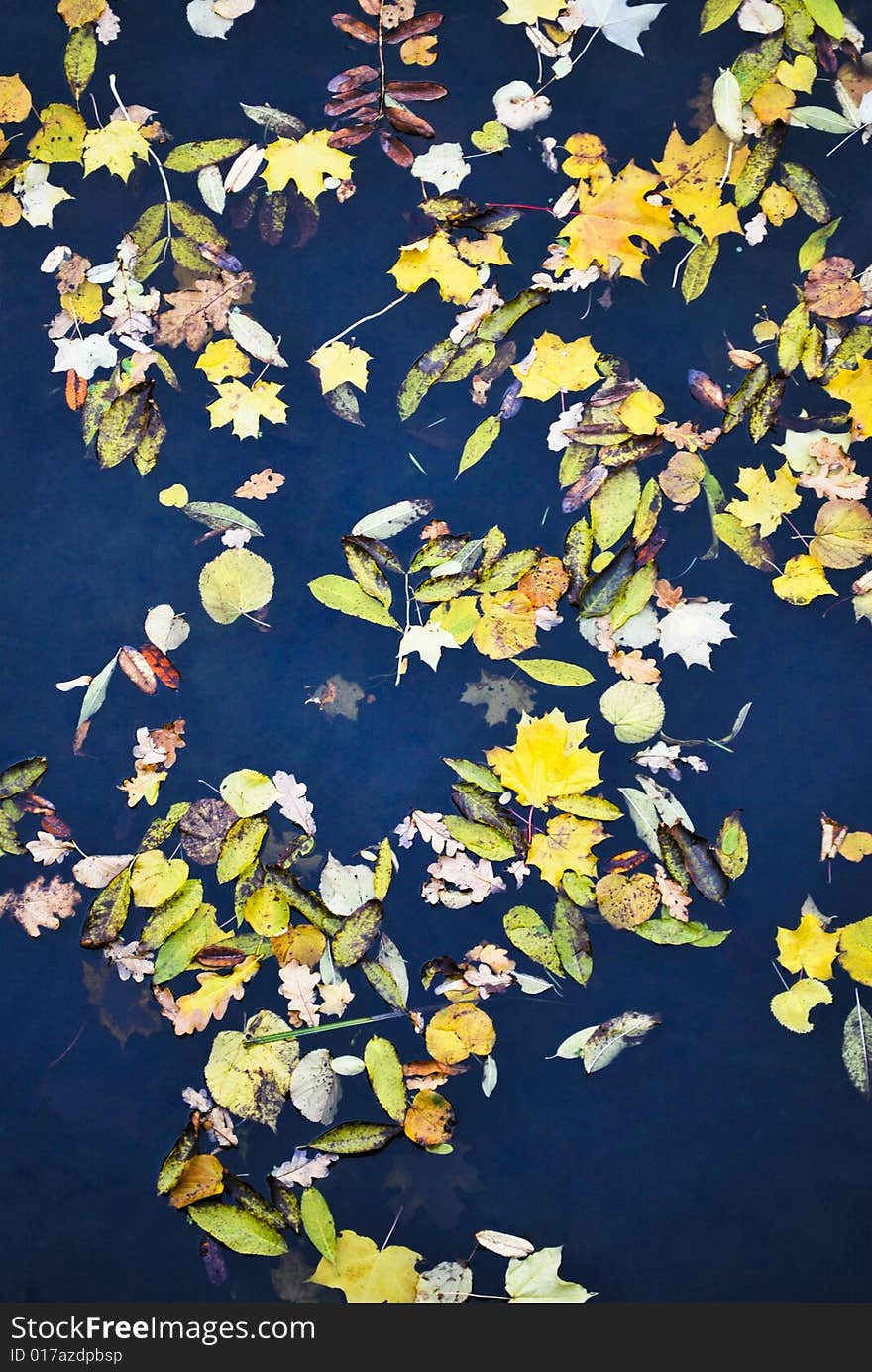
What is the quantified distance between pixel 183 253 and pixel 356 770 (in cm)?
65

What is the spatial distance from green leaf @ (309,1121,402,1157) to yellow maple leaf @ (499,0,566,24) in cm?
127

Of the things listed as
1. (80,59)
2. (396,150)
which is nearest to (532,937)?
(396,150)

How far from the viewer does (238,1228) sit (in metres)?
1.09

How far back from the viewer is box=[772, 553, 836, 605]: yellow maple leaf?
1.10m

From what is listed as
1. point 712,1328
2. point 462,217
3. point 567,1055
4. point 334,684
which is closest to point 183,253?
point 462,217

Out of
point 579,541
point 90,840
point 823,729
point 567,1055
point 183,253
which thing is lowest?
point 567,1055

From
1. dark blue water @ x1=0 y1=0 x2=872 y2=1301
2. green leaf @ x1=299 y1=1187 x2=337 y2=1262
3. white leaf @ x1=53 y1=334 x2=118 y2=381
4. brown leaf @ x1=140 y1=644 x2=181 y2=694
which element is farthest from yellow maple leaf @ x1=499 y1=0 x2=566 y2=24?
green leaf @ x1=299 y1=1187 x2=337 y2=1262

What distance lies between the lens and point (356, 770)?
1.12m

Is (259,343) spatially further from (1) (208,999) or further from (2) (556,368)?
(1) (208,999)

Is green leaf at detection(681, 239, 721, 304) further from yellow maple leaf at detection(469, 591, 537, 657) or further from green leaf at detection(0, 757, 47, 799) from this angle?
green leaf at detection(0, 757, 47, 799)

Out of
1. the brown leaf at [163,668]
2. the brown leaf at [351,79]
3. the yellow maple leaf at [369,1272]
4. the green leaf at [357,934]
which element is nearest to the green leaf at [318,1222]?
the yellow maple leaf at [369,1272]

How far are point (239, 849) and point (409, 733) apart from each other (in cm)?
24

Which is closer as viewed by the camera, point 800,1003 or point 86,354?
point 800,1003

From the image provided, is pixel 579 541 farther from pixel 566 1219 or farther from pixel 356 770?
pixel 566 1219
